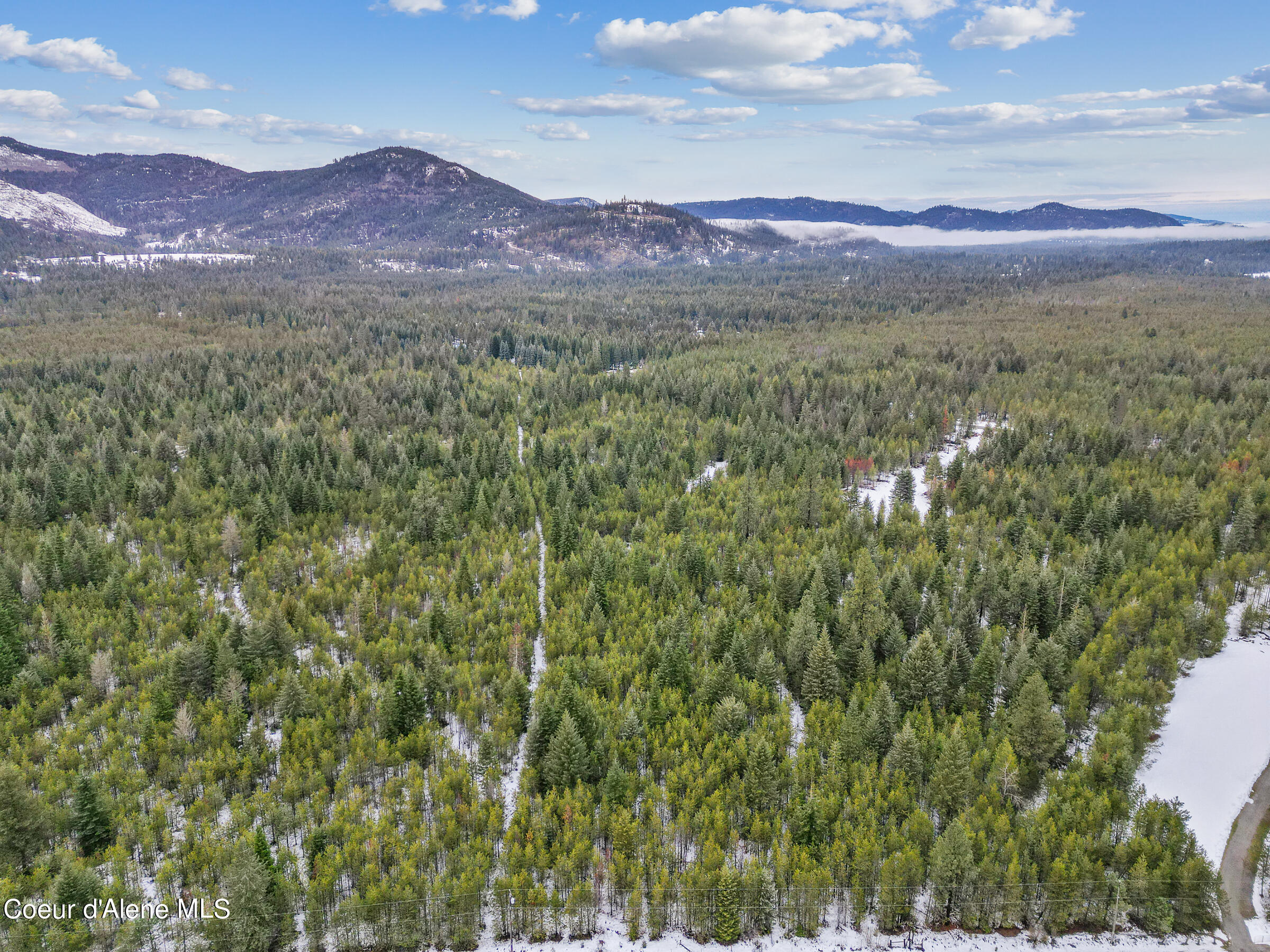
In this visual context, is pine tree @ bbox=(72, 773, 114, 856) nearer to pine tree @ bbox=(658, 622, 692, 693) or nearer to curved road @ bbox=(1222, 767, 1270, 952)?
pine tree @ bbox=(658, 622, 692, 693)

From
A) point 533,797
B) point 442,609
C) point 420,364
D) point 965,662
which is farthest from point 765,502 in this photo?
point 420,364

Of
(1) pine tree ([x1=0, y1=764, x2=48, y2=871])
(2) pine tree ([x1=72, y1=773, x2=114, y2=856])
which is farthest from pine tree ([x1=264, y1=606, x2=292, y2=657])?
(1) pine tree ([x1=0, y1=764, x2=48, y2=871])

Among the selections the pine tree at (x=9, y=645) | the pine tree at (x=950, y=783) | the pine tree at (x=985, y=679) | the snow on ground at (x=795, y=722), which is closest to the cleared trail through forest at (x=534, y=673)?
the snow on ground at (x=795, y=722)

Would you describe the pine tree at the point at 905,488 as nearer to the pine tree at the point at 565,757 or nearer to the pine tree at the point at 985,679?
the pine tree at the point at 985,679

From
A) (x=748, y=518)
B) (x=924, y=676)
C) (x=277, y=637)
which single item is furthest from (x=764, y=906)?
(x=748, y=518)

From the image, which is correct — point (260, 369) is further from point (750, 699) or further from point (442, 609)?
point (750, 699)
